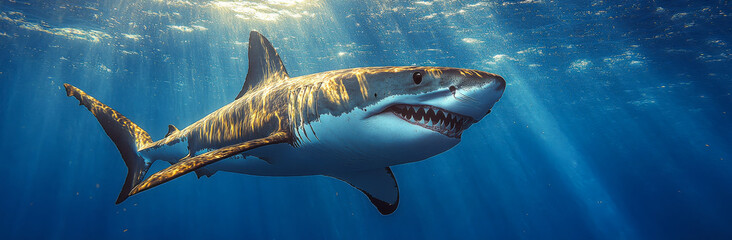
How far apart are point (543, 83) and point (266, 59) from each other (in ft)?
82.3

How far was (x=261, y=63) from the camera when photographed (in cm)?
461

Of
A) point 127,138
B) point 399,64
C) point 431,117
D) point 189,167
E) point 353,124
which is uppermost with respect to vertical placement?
point 431,117

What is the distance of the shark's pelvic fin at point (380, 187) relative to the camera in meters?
3.94

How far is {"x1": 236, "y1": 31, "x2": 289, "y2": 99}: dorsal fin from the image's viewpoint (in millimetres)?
4435

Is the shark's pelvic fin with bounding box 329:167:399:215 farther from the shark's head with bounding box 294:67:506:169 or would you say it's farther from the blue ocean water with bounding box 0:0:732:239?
the blue ocean water with bounding box 0:0:732:239

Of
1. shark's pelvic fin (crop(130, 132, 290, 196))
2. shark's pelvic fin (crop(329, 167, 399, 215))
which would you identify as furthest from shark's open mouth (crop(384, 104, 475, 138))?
shark's pelvic fin (crop(329, 167, 399, 215))

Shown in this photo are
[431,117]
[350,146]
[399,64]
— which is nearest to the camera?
[431,117]

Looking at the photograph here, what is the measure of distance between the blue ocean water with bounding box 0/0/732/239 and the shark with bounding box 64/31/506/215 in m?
10.9

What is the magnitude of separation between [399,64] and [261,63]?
1687 centimetres

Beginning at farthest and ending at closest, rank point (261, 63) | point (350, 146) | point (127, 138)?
1. point (127, 138)
2. point (261, 63)
3. point (350, 146)

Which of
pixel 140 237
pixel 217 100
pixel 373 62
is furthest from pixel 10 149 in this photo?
pixel 373 62

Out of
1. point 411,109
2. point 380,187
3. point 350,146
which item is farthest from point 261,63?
point 411,109

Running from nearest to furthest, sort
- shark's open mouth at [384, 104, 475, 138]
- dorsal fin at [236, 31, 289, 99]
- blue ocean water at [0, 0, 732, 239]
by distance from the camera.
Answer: shark's open mouth at [384, 104, 475, 138]
dorsal fin at [236, 31, 289, 99]
blue ocean water at [0, 0, 732, 239]

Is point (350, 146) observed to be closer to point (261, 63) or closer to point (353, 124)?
point (353, 124)
